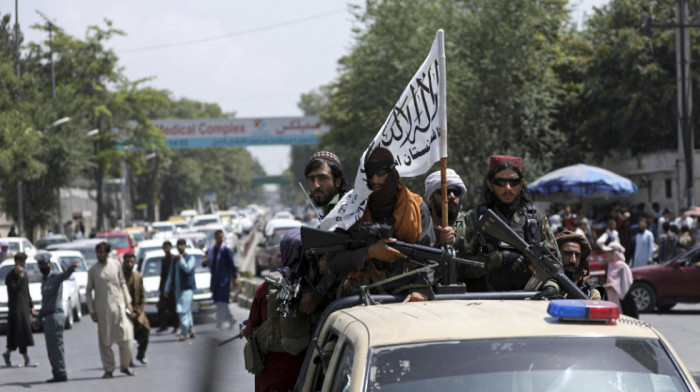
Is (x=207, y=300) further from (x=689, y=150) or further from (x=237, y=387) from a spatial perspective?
(x=689, y=150)

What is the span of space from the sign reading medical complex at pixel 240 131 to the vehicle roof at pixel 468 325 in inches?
3040

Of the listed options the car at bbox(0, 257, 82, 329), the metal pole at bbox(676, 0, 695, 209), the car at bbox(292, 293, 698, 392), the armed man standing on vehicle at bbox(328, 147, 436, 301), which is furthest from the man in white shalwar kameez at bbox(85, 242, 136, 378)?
the metal pole at bbox(676, 0, 695, 209)

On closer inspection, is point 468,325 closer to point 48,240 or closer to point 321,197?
point 321,197

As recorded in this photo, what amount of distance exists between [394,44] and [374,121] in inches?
148

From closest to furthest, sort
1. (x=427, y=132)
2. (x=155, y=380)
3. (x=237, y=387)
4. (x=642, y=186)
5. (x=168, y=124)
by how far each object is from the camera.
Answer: (x=427, y=132)
(x=237, y=387)
(x=155, y=380)
(x=642, y=186)
(x=168, y=124)

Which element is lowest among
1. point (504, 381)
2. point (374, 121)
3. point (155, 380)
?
point (155, 380)

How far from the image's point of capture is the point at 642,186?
39906 millimetres

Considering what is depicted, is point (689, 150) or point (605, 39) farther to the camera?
point (605, 39)

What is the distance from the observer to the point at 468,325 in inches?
148

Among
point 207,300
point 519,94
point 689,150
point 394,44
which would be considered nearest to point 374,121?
point 394,44

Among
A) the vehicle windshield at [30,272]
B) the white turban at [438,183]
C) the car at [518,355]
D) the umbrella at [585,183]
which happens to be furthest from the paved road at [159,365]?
the car at [518,355]

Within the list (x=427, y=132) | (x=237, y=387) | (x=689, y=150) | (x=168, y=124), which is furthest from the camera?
(x=168, y=124)

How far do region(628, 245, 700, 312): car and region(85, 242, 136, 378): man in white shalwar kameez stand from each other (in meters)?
9.07

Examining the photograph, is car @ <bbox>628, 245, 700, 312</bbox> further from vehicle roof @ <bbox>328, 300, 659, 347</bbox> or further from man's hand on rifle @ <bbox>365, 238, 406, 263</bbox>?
vehicle roof @ <bbox>328, 300, 659, 347</bbox>
